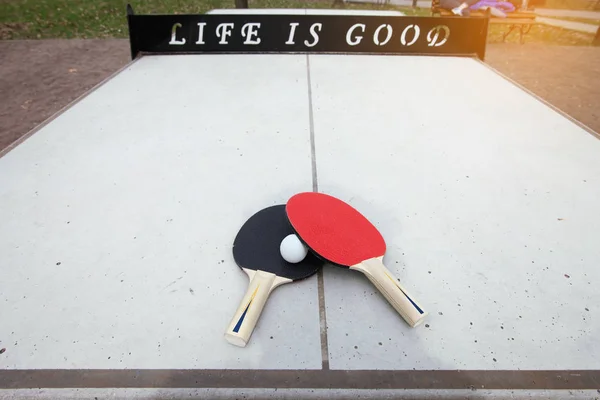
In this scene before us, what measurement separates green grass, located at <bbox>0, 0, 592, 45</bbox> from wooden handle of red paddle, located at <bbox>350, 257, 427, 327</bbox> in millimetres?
7862

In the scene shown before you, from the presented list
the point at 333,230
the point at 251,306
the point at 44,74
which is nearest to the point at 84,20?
the point at 44,74

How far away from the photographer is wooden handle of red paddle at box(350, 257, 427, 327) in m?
1.34

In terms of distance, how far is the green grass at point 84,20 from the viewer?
23.7 ft

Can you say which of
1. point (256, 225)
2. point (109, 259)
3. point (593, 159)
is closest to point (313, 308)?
point (256, 225)

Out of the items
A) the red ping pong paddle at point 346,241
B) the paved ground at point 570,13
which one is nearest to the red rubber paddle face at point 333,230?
the red ping pong paddle at point 346,241

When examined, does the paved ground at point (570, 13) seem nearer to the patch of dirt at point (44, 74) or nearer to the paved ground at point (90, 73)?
the paved ground at point (90, 73)

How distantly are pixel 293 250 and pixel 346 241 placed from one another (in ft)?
0.77

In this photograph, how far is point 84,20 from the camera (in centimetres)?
814

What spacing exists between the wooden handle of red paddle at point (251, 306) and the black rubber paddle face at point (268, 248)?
0.12ft

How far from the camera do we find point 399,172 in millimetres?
2293

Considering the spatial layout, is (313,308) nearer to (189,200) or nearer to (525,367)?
(525,367)

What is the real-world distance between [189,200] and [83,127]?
137 cm

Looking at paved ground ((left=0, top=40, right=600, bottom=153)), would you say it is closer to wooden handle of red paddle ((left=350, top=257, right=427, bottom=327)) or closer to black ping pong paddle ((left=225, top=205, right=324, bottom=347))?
black ping pong paddle ((left=225, top=205, right=324, bottom=347))

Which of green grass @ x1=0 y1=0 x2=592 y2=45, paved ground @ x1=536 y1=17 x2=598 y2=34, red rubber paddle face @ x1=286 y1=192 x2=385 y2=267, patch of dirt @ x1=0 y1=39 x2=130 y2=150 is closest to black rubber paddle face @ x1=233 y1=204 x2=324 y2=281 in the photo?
red rubber paddle face @ x1=286 y1=192 x2=385 y2=267
